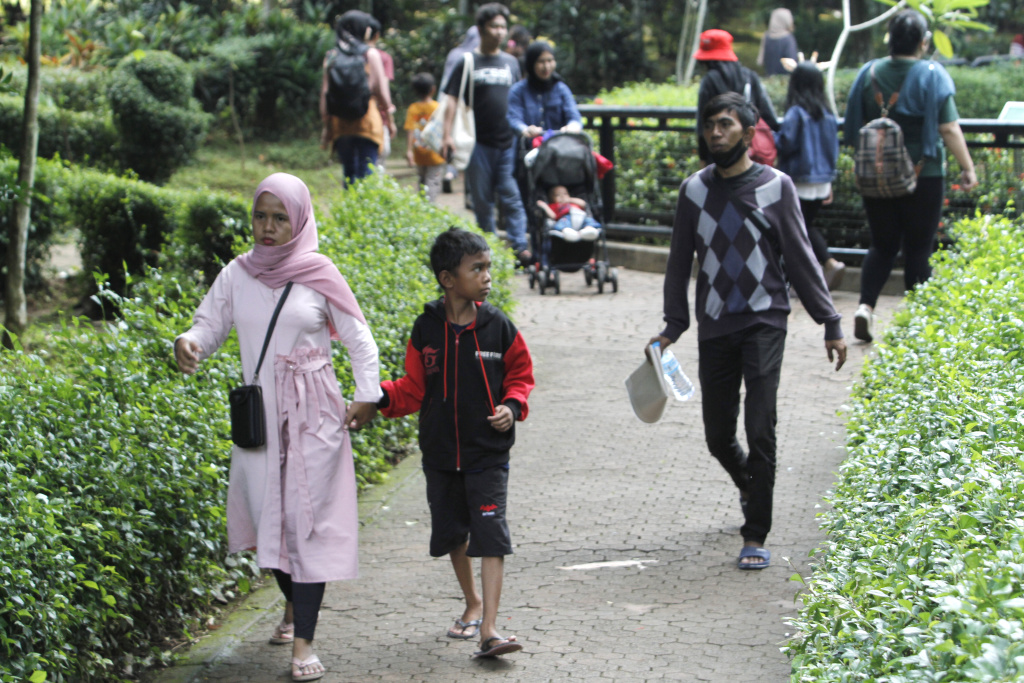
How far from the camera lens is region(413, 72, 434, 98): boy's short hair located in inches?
552

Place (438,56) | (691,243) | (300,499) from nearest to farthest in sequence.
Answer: (300,499) < (691,243) < (438,56)

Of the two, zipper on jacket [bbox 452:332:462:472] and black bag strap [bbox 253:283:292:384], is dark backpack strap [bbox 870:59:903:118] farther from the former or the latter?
black bag strap [bbox 253:283:292:384]

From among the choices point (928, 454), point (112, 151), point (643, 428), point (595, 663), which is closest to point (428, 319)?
point (595, 663)

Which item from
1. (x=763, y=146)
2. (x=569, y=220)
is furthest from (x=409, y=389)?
(x=569, y=220)

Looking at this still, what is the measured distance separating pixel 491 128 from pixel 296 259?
22.0 ft

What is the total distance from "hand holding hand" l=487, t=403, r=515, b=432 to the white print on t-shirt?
22.5ft

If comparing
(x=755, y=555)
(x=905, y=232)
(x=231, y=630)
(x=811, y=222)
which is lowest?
(x=231, y=630)

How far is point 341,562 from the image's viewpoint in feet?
13.5

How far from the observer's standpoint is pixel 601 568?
16.3 ft

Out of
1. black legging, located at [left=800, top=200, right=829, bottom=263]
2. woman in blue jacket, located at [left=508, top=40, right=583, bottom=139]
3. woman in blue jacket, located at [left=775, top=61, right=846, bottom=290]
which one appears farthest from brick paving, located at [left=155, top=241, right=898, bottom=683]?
woman in blue jacket, located at [left=508, top=40, right=583, bottom=139]

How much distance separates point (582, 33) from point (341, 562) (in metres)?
22.7

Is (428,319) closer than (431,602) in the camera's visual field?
Yes

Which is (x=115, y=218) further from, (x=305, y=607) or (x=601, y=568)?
(x=305, y=607)

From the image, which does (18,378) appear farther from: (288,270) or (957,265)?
(957,265)
